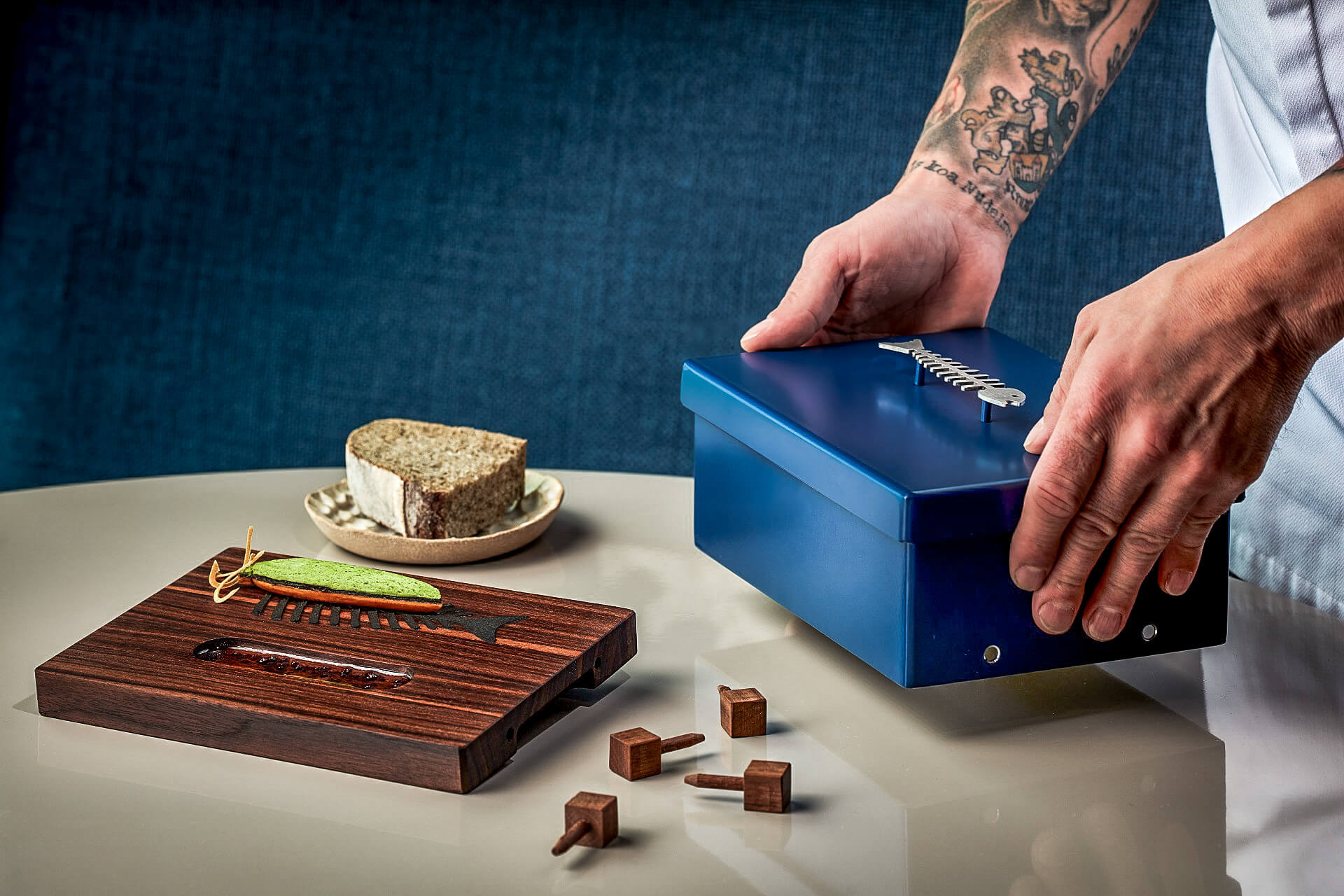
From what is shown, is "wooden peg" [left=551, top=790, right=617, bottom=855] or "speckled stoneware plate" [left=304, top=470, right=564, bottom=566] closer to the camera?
"wooden peg" [left=551, top=790, right=617, bottom=855]

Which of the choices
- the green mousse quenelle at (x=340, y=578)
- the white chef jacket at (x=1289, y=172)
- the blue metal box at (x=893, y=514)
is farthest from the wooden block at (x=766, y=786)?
the white chef jacket at (x=1289, y=172)

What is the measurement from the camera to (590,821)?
629 millimetres

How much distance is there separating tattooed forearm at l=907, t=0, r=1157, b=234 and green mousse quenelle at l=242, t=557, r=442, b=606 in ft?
1.87

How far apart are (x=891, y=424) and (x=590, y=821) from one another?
1.00ft

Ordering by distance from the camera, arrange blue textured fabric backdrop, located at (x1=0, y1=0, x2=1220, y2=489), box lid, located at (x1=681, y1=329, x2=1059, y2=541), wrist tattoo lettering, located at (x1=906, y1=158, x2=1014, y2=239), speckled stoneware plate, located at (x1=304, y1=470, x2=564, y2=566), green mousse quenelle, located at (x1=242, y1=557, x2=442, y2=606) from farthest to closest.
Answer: blue textured fabric backdrop, located at (x1=0, y1=0, x2=1220, y2=489) < wrist tattoo lettering, located at (x1=906, y1=158, x2=1014, y2=239) < speckled stoneware plate, located at (x1=304, y1=470, x2=564, y2=566) < green mousse quenelle, located at (x1=242, y1=557, x2=442, y2=606) < box lid, located at (x1=681, y1=329, x2=1059, y2=541)

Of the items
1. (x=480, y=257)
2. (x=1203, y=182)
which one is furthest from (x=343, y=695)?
(x=1203, y=182)

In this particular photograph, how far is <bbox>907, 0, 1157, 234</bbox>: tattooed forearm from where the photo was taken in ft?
3.75

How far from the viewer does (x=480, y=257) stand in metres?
2.13

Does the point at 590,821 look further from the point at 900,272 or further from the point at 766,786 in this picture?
the point at 900,272

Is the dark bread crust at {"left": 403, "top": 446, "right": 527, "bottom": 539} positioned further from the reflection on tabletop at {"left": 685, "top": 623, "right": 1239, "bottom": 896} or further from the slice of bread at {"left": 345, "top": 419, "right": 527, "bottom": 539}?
the reflection on tabletop at {"left": 685, "top": 623, "right": 1239, "bottom": 896}

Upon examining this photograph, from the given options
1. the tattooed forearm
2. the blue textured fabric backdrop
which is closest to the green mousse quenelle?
the tattooed forearm

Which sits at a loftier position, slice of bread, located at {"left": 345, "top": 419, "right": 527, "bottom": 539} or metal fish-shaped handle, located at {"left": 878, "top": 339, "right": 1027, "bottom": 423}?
metal fish-shaped handle, located at {"left": 878, "top": 339, "right": 1027, "bottom": 423}

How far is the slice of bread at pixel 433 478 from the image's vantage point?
990 mm

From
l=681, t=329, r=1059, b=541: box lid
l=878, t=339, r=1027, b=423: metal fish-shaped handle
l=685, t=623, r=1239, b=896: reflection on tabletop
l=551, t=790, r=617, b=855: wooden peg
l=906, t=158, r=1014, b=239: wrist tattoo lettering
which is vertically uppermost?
l=906, t=158, r=1014, b=239: wrist tattoo lettering
